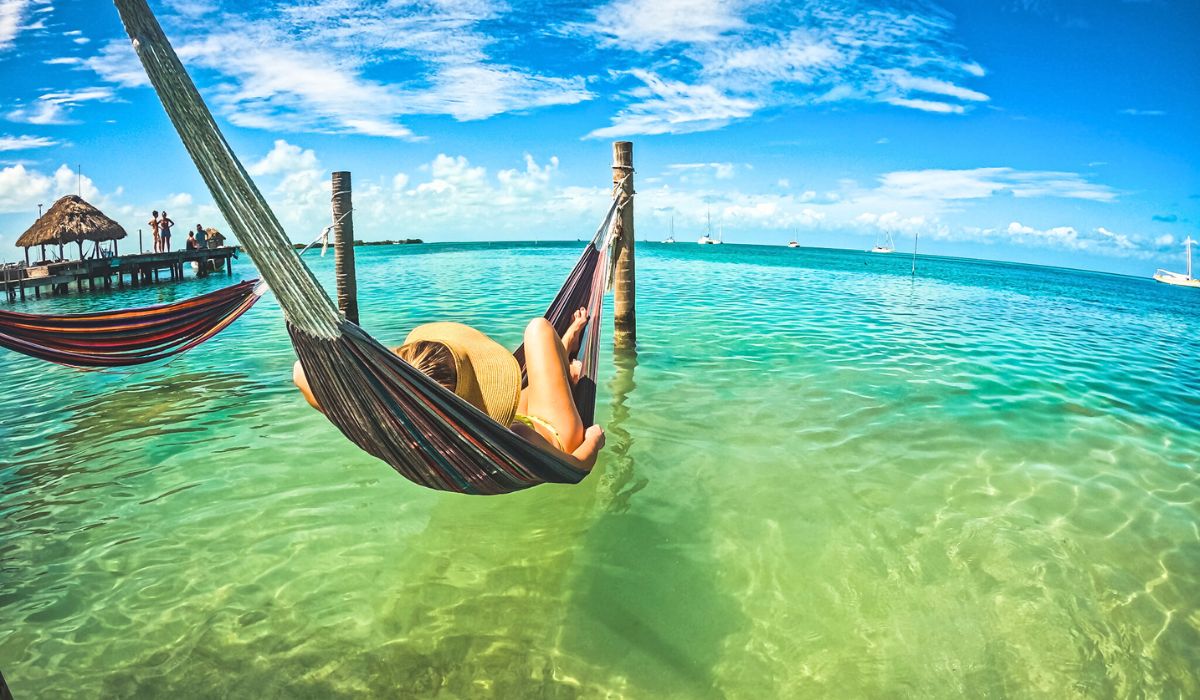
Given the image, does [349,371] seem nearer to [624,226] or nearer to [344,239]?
[624,226]

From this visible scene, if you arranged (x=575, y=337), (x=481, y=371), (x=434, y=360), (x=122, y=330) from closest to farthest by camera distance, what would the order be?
(x=434, y=360), (x=481, y=371), (x=575, y=337), (x=122, y=330)

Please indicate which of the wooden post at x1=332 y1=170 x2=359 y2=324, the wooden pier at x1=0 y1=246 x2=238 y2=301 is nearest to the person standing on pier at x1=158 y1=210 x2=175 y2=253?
the wooden pier at x1=0 y1=246 x2=238 y2=301

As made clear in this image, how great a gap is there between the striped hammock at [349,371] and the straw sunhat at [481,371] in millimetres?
341

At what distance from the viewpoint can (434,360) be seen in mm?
2230

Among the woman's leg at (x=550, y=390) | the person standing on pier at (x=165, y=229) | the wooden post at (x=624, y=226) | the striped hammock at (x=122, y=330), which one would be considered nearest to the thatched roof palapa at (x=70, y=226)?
the person standing on pier at (x=165, y=229)

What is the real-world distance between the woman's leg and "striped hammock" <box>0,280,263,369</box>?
2.70 metres

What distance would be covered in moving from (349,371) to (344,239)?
16.0 ft

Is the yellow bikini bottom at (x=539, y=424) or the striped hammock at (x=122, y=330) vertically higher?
the striped hammock at (x=122, y=330)

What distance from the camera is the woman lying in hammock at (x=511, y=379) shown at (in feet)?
7.47

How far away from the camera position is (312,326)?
5.49 ft

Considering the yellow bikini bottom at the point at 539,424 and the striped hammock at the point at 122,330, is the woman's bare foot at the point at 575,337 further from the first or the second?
the striped hammock at the point at 122,330

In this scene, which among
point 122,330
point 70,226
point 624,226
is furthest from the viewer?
point 70,226

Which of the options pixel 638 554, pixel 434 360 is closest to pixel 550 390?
pixel 434 360

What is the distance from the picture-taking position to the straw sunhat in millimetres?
2336
